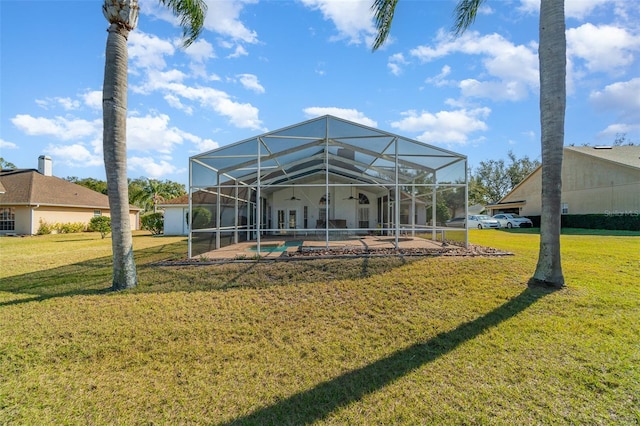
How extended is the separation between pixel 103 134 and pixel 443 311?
7.79 metres

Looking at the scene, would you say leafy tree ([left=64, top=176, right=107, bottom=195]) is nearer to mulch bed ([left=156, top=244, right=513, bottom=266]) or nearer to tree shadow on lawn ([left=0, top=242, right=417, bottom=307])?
tree shadow on lawn ([left=0, top=242, right=417, bottom=307])

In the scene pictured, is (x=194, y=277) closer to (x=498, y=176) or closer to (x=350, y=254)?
(x=350, y=254)

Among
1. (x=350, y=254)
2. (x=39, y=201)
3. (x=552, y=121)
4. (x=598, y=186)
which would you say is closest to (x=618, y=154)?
(x=598, y=186)

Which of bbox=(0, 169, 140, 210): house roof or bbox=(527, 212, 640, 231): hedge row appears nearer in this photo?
bbox=(527, 212, 640, 231): hedge row

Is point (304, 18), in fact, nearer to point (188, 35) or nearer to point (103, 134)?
point (188, 35)

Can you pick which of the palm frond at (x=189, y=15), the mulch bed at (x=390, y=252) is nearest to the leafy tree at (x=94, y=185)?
the palm frond at (x=189, y=15)

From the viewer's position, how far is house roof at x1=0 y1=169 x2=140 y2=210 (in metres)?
20.7

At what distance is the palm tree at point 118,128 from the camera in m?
6.57

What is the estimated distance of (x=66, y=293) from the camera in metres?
6.46

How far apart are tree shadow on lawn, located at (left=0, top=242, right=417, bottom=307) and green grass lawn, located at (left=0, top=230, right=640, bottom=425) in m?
0.07

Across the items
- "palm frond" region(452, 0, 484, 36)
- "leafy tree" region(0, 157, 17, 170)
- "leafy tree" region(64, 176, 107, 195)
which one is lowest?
"leafy tree" region(64, 176, 107, 195)

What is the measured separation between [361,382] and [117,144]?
679cm

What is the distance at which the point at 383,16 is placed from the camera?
7371mm

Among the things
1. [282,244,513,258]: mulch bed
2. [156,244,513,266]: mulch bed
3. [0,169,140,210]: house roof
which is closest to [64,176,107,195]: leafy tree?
[0,169,140,210]: house roof
